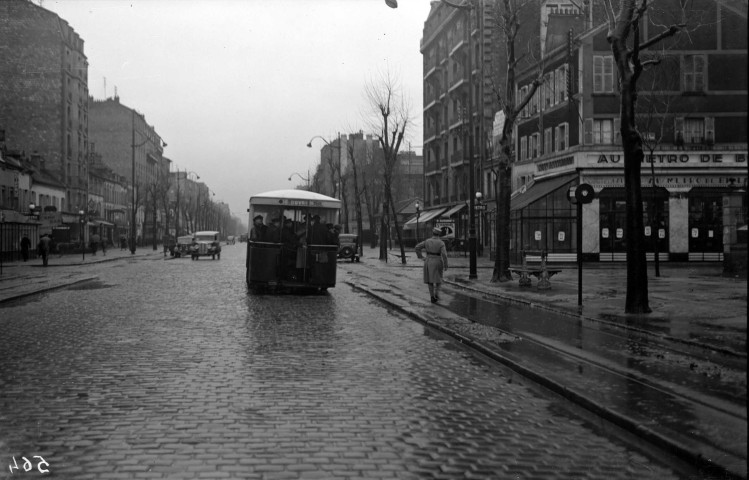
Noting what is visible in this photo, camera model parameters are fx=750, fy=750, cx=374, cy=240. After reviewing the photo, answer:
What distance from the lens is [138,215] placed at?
110 meters

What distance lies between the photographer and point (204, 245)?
53688 mm

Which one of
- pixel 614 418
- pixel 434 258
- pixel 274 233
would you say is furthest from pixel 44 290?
pixel 614 418

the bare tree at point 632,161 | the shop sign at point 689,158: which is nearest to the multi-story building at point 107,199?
the shop sign at point 689,158

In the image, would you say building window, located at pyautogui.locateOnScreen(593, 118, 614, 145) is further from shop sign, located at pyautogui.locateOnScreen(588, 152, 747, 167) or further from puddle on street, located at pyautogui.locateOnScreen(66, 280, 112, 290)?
puddle on street, located at pyautogui.locateOnScreen(66, 280, 112, 290)

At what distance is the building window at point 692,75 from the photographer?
3459cm

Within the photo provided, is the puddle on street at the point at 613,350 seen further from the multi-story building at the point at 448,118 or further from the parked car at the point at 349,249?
the multi-story building at the point at 448,118

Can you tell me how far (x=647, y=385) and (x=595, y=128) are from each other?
30018 mm

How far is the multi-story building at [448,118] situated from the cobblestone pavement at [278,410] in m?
44.5

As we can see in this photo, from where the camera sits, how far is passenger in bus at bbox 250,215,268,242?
20.2 meters

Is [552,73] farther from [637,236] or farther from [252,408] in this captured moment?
[252,408]

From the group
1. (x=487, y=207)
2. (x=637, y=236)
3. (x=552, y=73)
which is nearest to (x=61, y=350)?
(x=637, y=236)

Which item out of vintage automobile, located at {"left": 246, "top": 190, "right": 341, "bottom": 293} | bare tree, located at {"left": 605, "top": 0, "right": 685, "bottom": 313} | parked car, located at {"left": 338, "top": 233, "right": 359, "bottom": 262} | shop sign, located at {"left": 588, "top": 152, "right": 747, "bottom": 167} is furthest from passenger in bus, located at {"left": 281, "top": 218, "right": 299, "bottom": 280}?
parked car, located at {"left": 338, "top": 233, "right": 359, "bottom": 262}

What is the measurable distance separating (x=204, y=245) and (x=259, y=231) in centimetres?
3471

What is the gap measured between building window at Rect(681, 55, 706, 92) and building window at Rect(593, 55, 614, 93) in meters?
3.18
